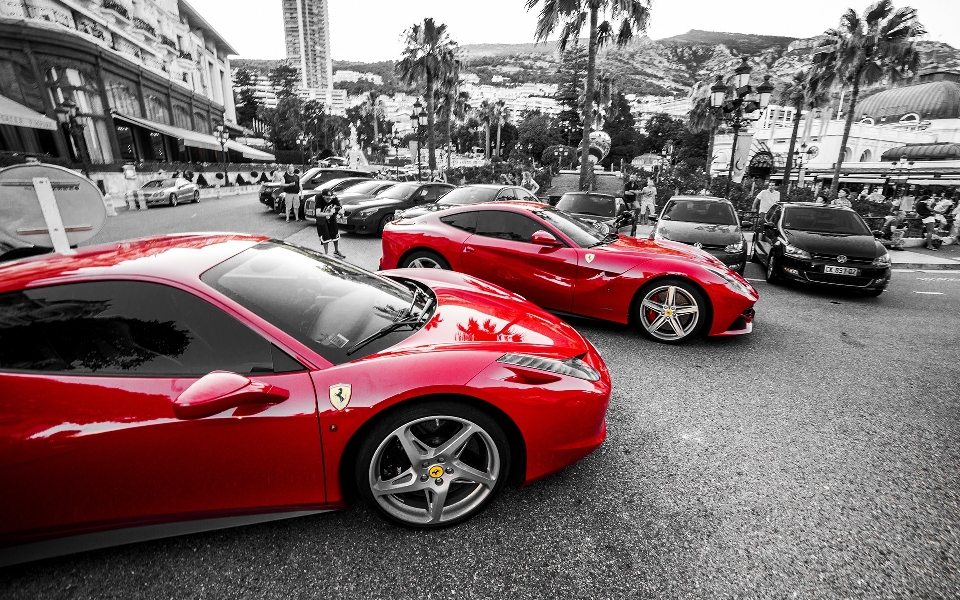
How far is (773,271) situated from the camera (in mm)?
7398

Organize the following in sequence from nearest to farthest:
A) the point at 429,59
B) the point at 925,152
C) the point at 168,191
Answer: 1. the point at 168,191
2. the point at 429,59
3. the point at 925,152

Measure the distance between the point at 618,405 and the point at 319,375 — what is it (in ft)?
7.43

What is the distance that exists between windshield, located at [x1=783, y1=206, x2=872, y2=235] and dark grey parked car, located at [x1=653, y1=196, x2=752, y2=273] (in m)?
0.67

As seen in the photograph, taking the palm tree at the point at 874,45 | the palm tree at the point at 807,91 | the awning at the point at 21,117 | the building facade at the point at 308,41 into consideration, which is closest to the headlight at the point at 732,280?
the palm tree at the point at 874,45

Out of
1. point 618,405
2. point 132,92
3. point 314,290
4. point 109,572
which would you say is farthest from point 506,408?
point 132,92

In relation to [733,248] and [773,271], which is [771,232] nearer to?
[773,271]

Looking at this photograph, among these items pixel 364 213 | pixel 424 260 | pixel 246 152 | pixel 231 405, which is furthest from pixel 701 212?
pixel 246 152

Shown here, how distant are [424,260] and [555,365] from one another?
374 cm

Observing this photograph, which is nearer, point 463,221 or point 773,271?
point 463,221

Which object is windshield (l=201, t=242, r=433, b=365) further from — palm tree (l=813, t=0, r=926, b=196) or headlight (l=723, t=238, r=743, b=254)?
palm tree (l=813, t=0, r=926, b=196)

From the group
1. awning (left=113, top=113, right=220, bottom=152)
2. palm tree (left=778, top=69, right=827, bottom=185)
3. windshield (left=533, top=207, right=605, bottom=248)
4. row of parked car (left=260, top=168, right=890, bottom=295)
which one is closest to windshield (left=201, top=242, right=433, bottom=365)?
windshield (left=533, top=207, right=605, bottom=248)

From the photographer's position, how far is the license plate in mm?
6465

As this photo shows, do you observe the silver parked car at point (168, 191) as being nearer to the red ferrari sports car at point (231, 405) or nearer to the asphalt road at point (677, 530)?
the red ferrari sports car at point (231, 405)

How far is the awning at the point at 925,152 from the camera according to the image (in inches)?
2402
